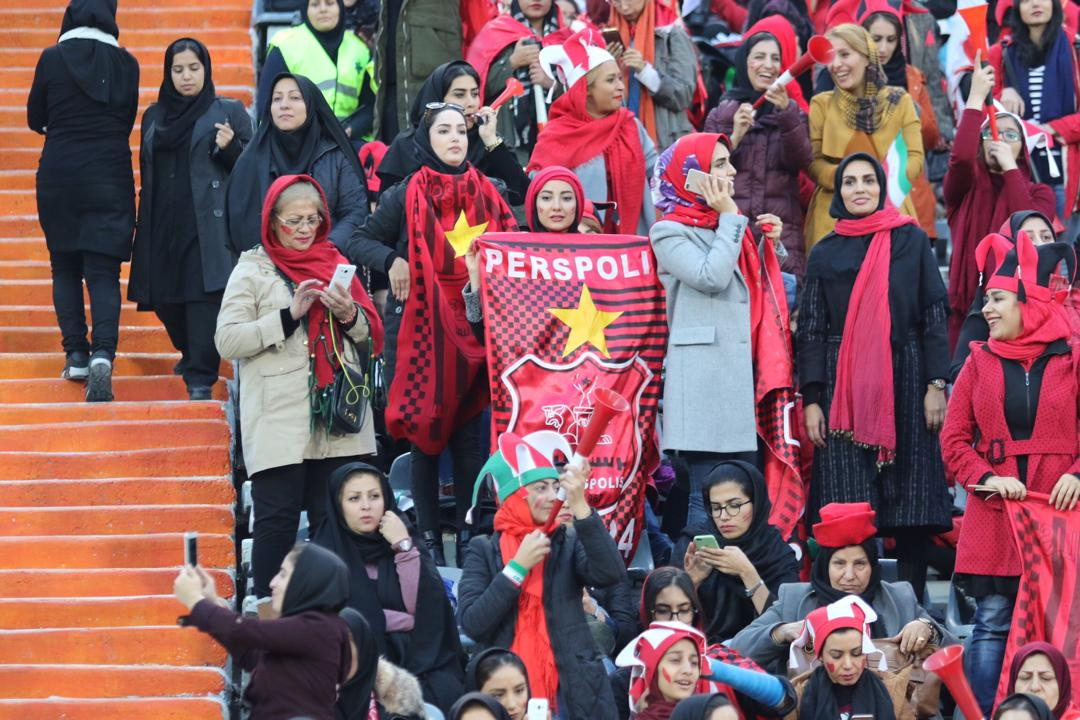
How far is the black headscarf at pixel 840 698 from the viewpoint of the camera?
29.9 ft

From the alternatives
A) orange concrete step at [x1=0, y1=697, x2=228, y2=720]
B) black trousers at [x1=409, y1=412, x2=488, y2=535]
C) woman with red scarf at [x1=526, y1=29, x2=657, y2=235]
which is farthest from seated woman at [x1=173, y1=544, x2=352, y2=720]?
woman with red scarf at [x1=526, y1=29, x2=657, y2=235]

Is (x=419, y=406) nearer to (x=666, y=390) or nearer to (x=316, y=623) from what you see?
(x=666, y=390)

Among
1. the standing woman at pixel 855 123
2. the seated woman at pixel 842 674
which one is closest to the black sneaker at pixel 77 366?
the standing woman at pixel 855 123

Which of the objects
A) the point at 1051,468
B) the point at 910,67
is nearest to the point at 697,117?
the point at 910,67

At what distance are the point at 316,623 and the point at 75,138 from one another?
430 cm

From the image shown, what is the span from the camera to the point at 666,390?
34.7 feet

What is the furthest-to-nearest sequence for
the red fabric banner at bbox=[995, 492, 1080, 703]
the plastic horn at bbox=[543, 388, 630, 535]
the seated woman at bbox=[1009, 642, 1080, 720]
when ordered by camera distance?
the red fabric banner at bbox=[995, 492, 1080, 703], the seated woman at bbox=[1009, 642, 1080, 720], the plastic horn at bbox=[543, 388, 630, 535]

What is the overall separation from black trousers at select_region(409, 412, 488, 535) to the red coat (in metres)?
2.06

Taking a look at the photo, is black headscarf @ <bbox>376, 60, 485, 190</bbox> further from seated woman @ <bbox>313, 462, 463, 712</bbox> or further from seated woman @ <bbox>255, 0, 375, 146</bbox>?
seated woman @ <bbox>313, 462, 463, 712</bbox>

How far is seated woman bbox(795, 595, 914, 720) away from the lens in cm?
912

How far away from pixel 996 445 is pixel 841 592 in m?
0.98

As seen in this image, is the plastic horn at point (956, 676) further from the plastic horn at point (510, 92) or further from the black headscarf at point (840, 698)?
the plastic horn at point (510, 92)

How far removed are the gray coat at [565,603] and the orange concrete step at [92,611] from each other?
1.38 metres

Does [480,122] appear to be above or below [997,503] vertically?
above
